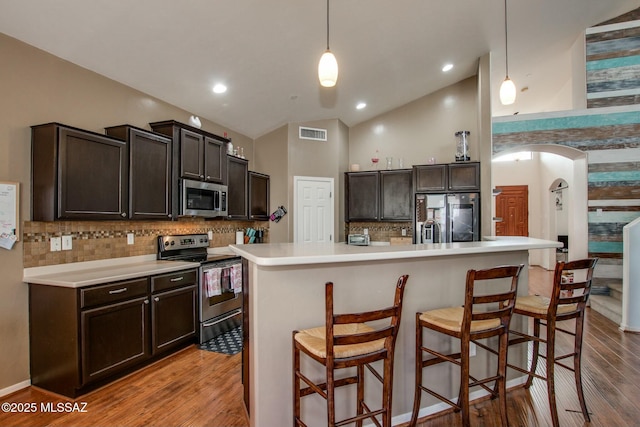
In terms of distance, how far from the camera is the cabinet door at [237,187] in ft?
15.1

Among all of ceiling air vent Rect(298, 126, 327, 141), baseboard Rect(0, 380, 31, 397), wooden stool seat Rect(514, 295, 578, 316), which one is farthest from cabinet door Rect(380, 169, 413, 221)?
baseboard Rect(0, 380, 31, 397)

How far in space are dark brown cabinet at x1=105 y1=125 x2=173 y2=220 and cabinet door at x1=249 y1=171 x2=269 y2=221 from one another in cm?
164

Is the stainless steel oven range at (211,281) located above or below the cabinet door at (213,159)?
below

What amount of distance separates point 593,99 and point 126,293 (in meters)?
6.82

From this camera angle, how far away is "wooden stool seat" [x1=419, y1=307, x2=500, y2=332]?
1.95 m

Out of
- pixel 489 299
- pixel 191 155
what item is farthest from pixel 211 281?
pixel 489 299

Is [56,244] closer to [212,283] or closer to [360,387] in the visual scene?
[212,283]

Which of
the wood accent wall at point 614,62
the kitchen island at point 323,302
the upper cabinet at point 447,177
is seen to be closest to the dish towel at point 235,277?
the kitchen island at point 323,302

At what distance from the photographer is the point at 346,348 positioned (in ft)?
5.26

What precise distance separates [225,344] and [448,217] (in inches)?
149

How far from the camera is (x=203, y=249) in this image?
14.2 ft

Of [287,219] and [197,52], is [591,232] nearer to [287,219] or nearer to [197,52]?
[287,219]

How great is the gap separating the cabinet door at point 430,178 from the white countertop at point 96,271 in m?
3.74

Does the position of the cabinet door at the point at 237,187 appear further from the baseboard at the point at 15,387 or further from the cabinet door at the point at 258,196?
the baseboard at the point at 15,387
